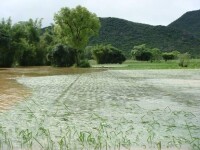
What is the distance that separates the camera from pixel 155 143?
19.3 ft

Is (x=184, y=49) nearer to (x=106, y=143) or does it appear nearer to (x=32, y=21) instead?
(x=32, y=21)

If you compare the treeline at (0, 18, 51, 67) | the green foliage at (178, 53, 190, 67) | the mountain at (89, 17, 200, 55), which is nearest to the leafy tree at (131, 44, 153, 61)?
the mountain at (89, 17, 200, 55)

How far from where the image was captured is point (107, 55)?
68438 mm

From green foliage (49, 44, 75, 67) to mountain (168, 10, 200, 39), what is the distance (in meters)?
92.7

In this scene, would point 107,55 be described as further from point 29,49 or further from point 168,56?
point 29,49

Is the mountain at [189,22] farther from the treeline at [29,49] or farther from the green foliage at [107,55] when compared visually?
the treeline at [29,49]

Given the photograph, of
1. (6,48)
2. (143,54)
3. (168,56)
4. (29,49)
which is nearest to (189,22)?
(168,56)

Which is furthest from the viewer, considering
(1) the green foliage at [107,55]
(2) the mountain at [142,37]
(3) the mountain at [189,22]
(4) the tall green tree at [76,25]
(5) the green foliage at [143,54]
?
(3) the mountain at [189,22]

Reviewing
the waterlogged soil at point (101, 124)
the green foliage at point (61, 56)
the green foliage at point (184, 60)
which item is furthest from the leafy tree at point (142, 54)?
the waterlogged soil at point (101, 124)

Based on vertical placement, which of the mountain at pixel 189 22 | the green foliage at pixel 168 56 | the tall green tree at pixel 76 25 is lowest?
the green foliage at pixel 168 56

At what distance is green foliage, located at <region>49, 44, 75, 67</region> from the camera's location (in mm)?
46875

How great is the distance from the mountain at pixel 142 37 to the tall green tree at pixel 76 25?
150 ft

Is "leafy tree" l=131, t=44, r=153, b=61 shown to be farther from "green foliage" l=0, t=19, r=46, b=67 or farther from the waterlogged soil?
the waterlogged soil

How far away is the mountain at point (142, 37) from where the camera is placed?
103m
